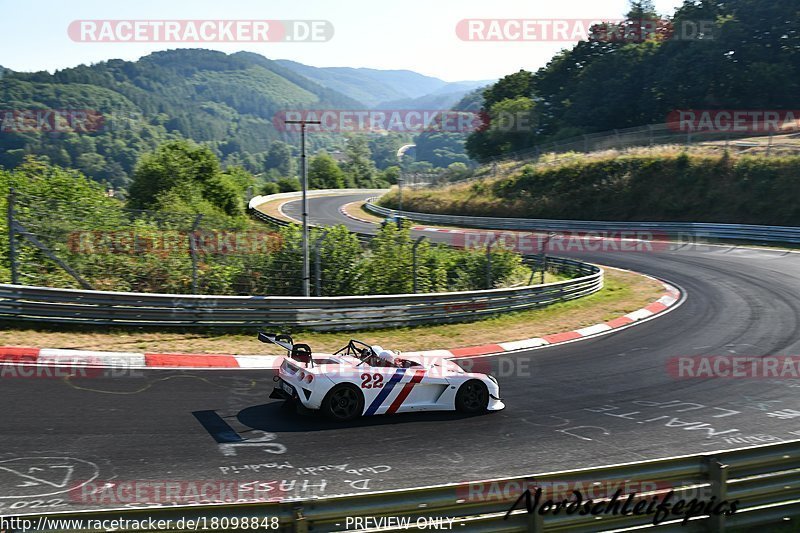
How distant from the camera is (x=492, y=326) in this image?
1786cm

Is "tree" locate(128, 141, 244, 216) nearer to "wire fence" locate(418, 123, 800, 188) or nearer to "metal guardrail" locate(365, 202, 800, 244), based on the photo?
"metal guardrail" locate(365, 202, 800, 244)

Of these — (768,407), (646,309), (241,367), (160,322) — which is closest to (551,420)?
(768,407)

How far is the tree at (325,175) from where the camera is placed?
Result: 95.1 m

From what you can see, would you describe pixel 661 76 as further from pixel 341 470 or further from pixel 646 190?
pixel 341 470

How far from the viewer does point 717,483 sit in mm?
6234

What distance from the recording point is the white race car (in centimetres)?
997

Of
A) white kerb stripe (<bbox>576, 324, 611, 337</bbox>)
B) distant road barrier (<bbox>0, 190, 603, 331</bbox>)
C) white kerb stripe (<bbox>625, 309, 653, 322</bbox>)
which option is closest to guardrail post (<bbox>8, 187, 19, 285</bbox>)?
distant road barrier (<bbox>0, 190, 603, 331</bbox>)

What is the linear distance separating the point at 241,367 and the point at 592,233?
95.9 feet

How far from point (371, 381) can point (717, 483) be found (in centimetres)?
512

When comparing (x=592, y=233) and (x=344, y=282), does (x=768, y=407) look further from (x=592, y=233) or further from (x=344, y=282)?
(x=592, y=233)

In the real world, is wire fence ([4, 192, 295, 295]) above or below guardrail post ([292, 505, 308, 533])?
above
